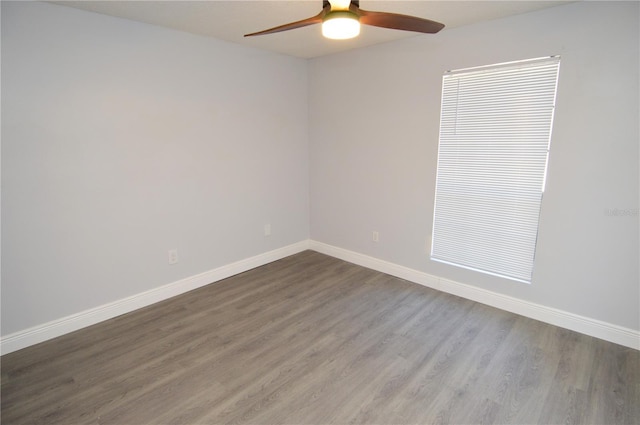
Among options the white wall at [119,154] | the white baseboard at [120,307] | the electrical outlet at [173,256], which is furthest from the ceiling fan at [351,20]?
the white baseboard at [120,307]

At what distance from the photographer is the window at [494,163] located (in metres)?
2.49

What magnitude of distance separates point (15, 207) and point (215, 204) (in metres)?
1.47

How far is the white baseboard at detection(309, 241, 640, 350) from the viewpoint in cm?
233

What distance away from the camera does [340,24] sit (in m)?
1.55

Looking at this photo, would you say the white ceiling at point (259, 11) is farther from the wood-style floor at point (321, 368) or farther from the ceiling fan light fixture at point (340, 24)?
the wood-style floor at point (321, 368)

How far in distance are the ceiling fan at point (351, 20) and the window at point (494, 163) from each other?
122 cm

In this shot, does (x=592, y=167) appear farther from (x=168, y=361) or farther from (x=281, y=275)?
(x=168, y=361)

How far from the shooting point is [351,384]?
199 centimetres

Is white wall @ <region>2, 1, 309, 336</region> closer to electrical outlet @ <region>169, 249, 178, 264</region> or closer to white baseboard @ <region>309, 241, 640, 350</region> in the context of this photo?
electrical outlet @ <region>169, 249, 178, 264</region>

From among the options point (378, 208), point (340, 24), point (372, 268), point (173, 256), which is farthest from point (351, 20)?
point (372, 268)

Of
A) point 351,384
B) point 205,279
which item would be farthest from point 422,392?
point 205,279

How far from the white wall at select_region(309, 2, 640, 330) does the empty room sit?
0.05 feet

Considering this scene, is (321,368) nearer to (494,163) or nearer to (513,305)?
(513,305)

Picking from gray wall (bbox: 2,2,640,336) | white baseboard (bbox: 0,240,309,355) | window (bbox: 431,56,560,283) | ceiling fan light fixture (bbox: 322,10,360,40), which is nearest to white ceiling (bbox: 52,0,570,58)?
gray wall (bbox: 2,2,640,336)
